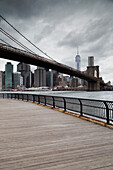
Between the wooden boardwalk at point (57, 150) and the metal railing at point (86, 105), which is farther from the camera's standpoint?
the metal railing at point (86, 105)

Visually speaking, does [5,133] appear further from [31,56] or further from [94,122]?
[31,56]

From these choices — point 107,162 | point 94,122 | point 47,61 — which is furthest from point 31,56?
point 107,162

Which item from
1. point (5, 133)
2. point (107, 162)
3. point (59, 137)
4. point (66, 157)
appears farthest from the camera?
point (5, 133)

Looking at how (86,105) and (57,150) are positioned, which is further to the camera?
(86,105)

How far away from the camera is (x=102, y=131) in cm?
480

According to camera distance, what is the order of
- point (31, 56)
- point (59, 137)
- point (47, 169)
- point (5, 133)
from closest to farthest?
point (47, 169)
point (59, 137)
point (5, 133)
point (31, 56)

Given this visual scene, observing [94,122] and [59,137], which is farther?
[94,122]

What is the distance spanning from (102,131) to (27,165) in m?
3.01

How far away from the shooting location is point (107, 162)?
273 centimetres

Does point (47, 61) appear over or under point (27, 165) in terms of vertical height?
over

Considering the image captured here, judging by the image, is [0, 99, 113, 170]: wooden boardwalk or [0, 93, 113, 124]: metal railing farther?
[0, 93, 113, 124]: metal railing

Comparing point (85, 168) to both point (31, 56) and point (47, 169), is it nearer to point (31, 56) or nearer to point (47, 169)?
point (47, 169)

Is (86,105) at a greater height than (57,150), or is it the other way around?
(86,105)

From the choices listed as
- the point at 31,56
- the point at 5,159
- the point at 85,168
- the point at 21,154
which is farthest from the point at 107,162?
the point at 31,56
